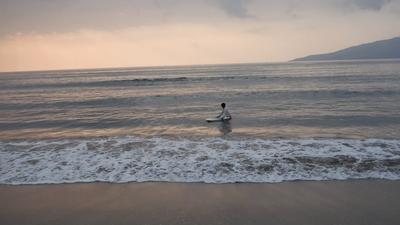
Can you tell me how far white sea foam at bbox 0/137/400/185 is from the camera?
10.4m

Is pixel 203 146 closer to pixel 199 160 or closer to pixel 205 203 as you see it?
pixel 199 160

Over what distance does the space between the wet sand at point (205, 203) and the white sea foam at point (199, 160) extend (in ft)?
2.14

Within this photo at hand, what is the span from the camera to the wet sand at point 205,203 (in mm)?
7441

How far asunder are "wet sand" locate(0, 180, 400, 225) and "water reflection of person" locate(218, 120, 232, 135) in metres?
7.94

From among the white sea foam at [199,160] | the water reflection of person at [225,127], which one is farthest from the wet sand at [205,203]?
the water reflection of person at [225,127]

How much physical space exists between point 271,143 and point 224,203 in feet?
21.6

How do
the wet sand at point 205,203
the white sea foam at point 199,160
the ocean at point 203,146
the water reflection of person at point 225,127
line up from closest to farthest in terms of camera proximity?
the wet sand at point 205,203 → the white sea foam at point 199,160 → the ocean at point 203,146 → the water reflection of person at point 225,127

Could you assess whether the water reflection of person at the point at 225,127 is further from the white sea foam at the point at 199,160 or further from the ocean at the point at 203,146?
the white sea foam at the point at 199,160

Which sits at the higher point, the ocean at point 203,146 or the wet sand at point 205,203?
the ocean at point 203,146

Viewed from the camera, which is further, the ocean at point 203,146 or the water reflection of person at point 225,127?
the water reflection of person at point 225,127

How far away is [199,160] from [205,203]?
3.74 metres

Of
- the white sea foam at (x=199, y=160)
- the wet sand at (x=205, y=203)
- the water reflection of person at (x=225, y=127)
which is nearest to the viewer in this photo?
the wet sand at (x=205, y=203)

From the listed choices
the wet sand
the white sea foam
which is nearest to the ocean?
the white sea foam

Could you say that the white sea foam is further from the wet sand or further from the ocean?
the wet sand
